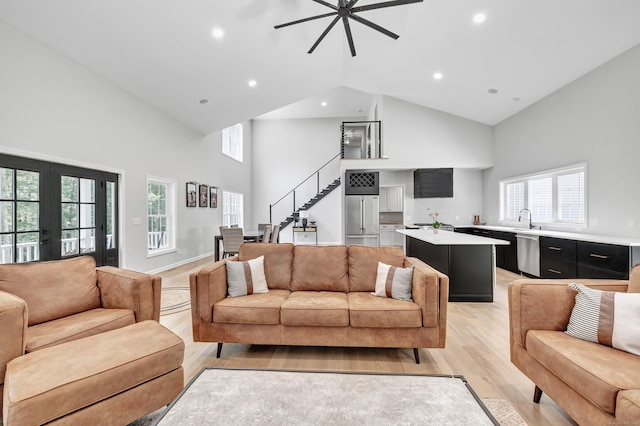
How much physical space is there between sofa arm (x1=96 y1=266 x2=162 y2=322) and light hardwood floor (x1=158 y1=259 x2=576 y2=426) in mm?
538

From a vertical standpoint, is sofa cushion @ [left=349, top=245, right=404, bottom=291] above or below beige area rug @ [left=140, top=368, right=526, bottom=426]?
above

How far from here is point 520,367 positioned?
6.38 feet

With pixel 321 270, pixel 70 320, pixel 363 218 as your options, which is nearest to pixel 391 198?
pixel 363 218

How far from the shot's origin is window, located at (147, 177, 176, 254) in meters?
5.90

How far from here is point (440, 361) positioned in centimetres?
243

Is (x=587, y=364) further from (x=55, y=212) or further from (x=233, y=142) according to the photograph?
(x=233, y=142)

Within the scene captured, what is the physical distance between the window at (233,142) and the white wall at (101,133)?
1.40 meters

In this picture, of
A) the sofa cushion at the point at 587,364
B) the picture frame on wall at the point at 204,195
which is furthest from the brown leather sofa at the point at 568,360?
the picture frame on wall at the point at 204,195

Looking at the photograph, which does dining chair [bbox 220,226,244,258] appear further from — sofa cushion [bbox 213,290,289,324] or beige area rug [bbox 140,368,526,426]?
beige area rug [bbox 140,368,526,426]

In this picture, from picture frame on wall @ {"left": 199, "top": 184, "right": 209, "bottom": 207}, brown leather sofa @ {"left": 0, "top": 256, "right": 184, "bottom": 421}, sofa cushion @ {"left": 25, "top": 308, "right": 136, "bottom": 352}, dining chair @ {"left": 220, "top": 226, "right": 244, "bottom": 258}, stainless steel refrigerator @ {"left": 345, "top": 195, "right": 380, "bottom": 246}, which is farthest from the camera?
stainless steel refrigerator @ {"left": 345, "top": 195, "right": 380, "bottom": 246}

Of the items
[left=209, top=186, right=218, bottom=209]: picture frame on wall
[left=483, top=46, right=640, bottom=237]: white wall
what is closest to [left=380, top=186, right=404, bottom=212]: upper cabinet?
[left=483, top=46, right=640, bottom=237]: white wall

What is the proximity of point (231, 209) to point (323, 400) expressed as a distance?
8958 millimetres

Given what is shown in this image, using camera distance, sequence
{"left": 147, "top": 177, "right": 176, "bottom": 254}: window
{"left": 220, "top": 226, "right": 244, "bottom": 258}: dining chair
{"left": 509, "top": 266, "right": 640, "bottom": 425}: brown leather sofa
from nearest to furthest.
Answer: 1. {"left": 509, "top": 266, "right": 640, "bottom": 425}: brown leather sofa
2. {"left": 147, "top": 177, "right": 176, "bottom": 254}: window
3. {"left": 220, "top": 226, "right": 244, "bottom": 258}: dining chair

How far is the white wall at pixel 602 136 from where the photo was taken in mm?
3814
